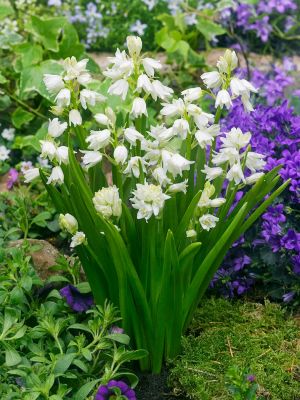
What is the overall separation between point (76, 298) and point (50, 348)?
0.32 metres

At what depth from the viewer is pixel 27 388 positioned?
8.02ft

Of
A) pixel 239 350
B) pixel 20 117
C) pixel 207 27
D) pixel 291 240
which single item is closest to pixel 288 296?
pixel 291 240

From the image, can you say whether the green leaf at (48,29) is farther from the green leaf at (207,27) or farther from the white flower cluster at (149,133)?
the white flower cluster at (149,133)

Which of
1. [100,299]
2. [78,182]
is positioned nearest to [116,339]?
[100,299]

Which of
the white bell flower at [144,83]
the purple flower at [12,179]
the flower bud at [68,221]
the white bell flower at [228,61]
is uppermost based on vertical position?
the white bell flower at [228,61]

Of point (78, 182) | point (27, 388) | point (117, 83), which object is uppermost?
point (117, 83)

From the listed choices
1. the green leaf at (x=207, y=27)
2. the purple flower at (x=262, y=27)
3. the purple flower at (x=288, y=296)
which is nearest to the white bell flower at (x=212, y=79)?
the purple flower at (x=288, y=296)

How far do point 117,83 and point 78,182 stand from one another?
38 cm

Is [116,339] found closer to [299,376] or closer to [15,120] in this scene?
[299,376]

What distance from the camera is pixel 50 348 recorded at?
269cm

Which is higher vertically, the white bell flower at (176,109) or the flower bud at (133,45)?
the flower bud at (133,45)

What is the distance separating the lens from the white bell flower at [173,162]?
7.86 feet

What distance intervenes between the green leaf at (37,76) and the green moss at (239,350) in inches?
69.2

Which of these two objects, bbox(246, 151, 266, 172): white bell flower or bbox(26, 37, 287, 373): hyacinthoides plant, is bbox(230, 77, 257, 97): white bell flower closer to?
bbox(26, 37, 287, 373): hyacinthoides plant
